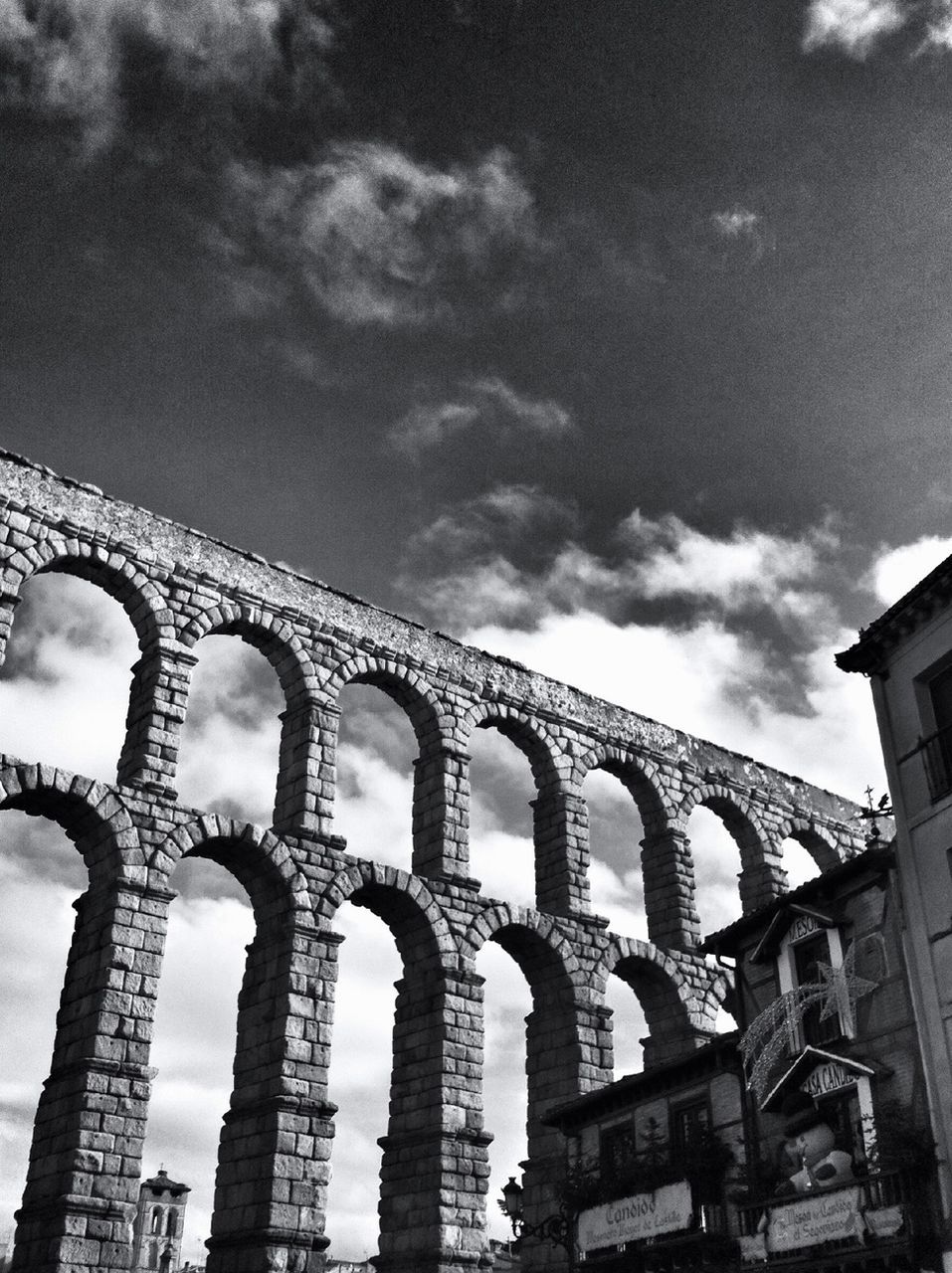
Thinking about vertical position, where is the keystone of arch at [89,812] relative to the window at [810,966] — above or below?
above

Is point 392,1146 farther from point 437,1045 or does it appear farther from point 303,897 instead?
point 303,897

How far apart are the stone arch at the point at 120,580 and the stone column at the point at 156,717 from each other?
0.41 metres

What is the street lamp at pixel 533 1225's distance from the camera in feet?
63.1

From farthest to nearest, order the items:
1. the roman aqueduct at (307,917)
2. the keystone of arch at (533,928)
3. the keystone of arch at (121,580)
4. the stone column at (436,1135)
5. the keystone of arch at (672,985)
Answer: the keystone of arch at (672,985)
the keystone of arch at (533,928)
the keystone of arch at (121,580)
the stone column at (436,1135)
the roman aqueduct at (307,917)

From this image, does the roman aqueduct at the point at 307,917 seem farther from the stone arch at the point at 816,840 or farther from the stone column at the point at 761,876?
the stone arch at the point at 816,840

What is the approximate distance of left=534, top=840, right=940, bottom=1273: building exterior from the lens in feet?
46.7

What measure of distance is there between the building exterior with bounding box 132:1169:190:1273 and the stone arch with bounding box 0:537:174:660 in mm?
54221

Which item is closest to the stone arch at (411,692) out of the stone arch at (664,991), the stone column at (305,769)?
the stone column at (305,769)

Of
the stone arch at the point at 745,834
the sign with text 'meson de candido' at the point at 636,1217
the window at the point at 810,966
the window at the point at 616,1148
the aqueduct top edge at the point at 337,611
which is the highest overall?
the aqueduct top edge at the point at 337,611

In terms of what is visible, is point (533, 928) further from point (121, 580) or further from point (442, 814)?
point (121, 580)

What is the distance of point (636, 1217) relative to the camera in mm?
17562

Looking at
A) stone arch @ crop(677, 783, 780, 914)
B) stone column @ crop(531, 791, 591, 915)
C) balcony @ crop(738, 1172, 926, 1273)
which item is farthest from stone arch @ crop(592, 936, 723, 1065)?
balcony @ crop(738, 1172, 926, 1273)

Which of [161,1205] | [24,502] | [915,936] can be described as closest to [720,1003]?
[915,936]

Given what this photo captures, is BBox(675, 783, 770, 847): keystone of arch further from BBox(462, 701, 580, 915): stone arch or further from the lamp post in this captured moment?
the lamp post
